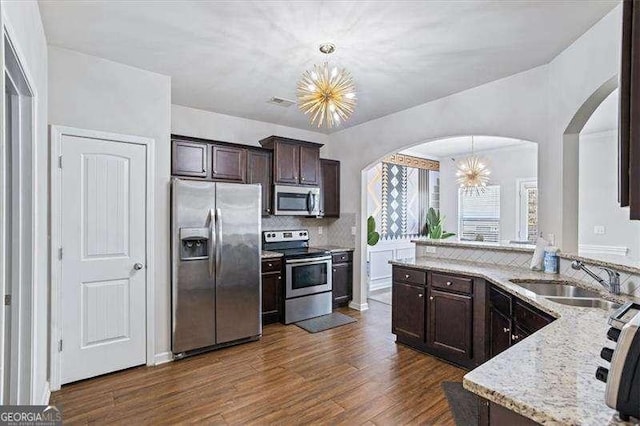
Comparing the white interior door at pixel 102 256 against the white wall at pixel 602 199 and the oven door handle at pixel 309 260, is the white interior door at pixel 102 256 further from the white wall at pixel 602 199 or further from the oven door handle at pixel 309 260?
the white wall at pixel 602 199

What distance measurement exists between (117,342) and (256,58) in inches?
113

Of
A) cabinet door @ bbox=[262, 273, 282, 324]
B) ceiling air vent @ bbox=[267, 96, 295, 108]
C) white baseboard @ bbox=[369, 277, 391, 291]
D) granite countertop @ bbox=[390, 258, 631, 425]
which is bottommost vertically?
white baseboard @ bbox=[369, 277, 391, 291]

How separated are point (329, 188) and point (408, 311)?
2433mm

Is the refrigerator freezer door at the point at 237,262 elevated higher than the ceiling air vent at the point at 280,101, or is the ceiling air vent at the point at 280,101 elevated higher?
the ceiling air vent at the point at 280,101

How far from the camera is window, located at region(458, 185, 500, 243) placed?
740cm

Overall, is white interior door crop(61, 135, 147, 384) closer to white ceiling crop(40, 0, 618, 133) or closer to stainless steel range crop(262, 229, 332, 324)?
white ceiling crop(40, 0, 618, 133)

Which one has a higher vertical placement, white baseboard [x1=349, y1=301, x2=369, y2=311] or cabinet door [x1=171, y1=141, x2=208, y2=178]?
cabinet door [x1=171, y1=141, x2=208, y2=178]

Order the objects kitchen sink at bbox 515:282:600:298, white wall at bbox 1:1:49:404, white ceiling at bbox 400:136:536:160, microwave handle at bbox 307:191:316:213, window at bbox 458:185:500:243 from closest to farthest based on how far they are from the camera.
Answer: white wall at bbox 1:1:49:404
kitchen sink at bbox 515:282:600:298
microwave handle at bbox 307:191:316:213
white ceiling at bbox 400:136:536:160
window at bbox 458:185:500:243

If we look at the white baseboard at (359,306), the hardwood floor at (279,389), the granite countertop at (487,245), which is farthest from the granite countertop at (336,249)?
the hardwood floor at (279,389)

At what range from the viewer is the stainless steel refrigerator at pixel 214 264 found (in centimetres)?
333

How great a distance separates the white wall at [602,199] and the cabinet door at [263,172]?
17.2ft

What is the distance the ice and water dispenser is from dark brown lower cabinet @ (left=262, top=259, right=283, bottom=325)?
0.97 metres

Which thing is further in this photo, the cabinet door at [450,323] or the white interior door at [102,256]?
the cabinet door at [450,323]

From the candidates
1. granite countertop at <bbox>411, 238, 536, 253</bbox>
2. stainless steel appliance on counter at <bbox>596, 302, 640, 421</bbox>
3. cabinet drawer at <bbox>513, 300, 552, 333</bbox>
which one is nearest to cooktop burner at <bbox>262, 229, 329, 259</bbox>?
granite countertop at <bbox>411, 238, 536, 253</bbox>
